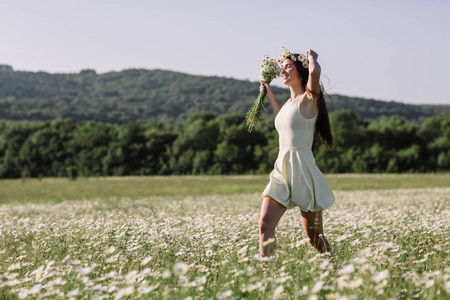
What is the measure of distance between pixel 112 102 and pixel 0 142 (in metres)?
124

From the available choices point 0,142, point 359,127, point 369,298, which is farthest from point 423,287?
point 0,142

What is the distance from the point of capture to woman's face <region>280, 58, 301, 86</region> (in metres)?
4.89

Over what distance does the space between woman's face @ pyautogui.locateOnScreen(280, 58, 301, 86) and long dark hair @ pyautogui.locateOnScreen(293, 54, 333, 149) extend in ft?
0.15

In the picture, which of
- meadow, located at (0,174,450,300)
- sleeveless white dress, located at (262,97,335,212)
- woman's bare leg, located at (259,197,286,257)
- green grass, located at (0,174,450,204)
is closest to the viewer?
meadow, located at (0,174,450,300)

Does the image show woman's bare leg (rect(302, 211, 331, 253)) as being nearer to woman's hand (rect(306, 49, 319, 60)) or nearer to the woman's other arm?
the woman's other arm

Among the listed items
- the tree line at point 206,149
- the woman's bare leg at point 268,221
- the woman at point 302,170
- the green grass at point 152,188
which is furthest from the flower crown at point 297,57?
the tree line at point 206,149

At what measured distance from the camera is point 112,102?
7603 inches

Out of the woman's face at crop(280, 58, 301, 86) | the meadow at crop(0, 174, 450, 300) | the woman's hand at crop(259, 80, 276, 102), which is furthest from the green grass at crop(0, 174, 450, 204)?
the woman's face at crop(280, 58, 301, 86)

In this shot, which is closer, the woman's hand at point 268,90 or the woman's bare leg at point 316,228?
the woman's bare leg at point 316,228

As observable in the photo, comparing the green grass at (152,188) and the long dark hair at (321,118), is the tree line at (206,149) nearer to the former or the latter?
the green grass at (152,188)

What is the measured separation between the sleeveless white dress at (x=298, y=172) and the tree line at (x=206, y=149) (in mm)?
53002

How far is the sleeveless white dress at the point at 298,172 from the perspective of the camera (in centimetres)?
454

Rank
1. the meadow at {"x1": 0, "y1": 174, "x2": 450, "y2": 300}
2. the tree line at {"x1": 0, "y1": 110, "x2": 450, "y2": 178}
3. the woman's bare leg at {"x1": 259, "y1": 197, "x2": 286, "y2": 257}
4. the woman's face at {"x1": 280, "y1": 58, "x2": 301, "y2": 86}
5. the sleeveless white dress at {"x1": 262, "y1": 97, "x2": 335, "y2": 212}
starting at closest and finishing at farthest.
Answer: the meadow at {"x1": 0, "y1": 174, "x2": 450, "y2": 300} → the woman's bare leg at {"x1": 259, "y1": 197, "x2": 286, "y2": 257} → the sleeveless white dress at {"x1": 262, "y1": 97, "x2": 335, "y2": 212} → the woman's face at {"x1": 280, "y1": 58, "x2": 301, "y2": 86} → the tree line at {"x1": 0, "y1": 110, "x2": 450, "y2": 178}

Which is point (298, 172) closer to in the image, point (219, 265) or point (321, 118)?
point (321, 118)
